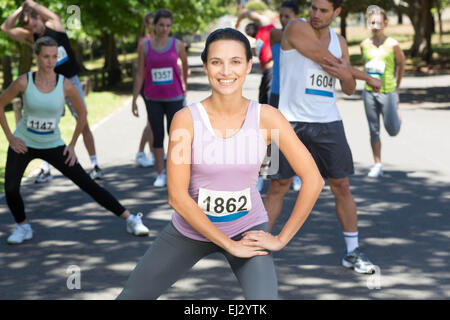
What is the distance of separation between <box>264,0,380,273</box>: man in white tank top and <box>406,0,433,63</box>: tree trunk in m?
31.0

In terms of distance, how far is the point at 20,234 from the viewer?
6.50m

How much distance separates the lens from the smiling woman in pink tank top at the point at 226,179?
3.10 m

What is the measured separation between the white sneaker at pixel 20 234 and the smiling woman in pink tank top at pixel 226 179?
11.3ft

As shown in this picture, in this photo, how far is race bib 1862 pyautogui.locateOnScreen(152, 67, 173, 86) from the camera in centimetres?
868

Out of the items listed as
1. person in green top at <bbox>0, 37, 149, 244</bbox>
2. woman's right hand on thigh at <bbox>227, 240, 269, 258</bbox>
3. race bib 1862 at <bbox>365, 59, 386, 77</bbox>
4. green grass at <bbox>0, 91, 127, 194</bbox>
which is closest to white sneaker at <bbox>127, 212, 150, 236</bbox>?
person in green top at <bbox>0, 37, 149, 244</bbox>

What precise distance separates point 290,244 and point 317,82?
1.60 metres

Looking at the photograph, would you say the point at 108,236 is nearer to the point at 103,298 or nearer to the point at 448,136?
the point at 103,298

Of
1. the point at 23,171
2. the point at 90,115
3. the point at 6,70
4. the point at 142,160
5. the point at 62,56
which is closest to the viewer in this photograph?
the point at 23,171

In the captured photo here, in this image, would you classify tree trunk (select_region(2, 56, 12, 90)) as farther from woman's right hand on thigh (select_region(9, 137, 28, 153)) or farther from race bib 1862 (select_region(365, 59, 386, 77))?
woman's right hand on thigh (select_region(9, 137, 28, 153))

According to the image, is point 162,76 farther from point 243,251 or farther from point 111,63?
point 111,63

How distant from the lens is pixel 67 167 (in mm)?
6418

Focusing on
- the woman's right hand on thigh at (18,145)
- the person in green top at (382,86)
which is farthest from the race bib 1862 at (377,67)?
the woman's right hand on thigh at (18,145)

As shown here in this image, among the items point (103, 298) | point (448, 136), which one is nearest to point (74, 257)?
point (103, 298)

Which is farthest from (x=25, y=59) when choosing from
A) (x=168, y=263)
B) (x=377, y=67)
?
(x=168, y=263)
